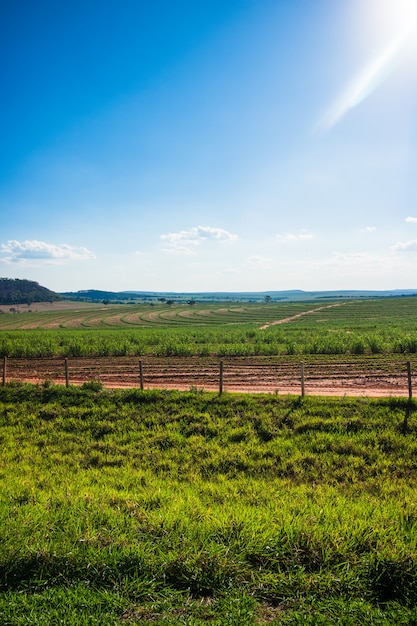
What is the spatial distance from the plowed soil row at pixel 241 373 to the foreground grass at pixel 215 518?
4.35 meters

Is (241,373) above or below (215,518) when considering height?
below

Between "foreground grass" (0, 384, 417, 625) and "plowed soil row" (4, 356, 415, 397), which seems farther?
"plowed soil row" (4, 356, 415, 397)

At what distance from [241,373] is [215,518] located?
15800 millimetres

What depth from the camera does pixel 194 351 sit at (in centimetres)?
3084

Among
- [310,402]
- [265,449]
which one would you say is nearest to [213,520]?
[265,449]

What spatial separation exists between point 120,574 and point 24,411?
12472mm

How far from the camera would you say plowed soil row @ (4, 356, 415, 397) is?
1800cm

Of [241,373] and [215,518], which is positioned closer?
[215,518]

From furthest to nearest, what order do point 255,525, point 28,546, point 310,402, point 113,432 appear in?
point 310,402
point 113,432
point 255,525
point 28,546

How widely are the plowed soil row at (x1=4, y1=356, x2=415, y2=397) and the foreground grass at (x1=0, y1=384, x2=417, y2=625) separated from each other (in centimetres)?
435

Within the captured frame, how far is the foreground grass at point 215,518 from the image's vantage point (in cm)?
445

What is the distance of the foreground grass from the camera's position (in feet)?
14.6

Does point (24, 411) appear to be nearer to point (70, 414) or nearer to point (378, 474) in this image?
point (70, 414)

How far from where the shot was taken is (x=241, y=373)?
22000 millimetres
